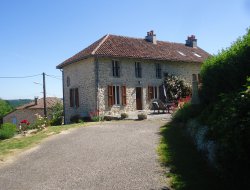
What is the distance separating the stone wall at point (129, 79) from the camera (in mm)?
24516

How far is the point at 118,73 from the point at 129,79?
1088mm

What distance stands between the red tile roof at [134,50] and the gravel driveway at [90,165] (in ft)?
39.5

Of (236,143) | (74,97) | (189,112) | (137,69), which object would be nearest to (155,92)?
(137,69)

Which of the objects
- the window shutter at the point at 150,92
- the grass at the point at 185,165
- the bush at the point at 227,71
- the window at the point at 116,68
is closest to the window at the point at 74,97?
the window at the point at 116,68

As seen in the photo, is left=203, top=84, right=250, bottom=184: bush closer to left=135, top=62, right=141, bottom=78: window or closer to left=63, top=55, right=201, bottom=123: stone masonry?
left=63, top=55, right=201, bottom=123: stone masonry

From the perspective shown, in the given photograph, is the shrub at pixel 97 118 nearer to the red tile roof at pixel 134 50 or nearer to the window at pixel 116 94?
the window at pixel 116 94

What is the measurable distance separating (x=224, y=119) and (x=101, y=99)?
17473 mm

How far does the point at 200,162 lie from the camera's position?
877 cm

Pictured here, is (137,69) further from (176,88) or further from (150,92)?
(176,88)

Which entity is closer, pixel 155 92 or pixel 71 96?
pixel 155 92

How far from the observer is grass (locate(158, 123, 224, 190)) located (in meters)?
7.10

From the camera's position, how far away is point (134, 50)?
26.9 meters

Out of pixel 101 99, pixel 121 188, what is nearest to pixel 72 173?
pixel 121 188

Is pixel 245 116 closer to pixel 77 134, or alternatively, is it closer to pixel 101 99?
pixel 77 134
